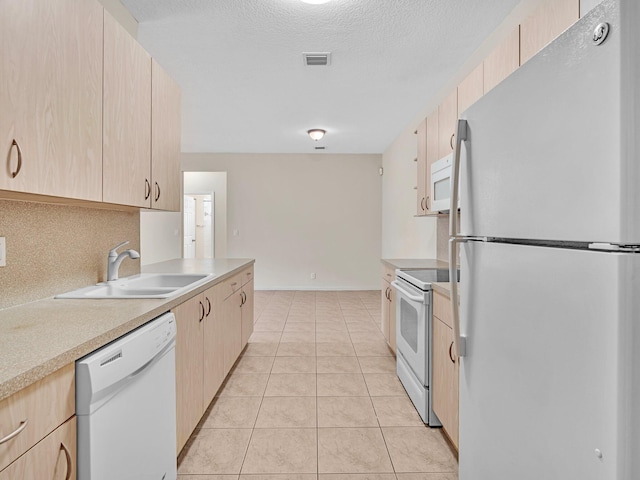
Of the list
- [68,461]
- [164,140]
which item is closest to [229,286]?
[164,140]

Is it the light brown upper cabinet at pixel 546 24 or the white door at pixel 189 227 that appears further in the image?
the white door at pixel 189 227

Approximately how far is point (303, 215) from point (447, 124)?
4.59 m

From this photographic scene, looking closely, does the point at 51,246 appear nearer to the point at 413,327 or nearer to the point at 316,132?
the point at 413,327

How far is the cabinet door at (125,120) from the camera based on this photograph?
66.4 inches

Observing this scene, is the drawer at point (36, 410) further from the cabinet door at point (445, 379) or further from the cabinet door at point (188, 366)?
the cabinet door at point (445, 379)

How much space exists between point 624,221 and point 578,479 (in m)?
0.54

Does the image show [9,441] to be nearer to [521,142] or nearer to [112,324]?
[112,324]

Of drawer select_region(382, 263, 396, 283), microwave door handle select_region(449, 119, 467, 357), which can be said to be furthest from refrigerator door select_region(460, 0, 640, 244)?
drawer select_region(382, 263, 396, 283)

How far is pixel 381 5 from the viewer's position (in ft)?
7.98

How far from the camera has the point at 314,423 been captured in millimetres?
2283

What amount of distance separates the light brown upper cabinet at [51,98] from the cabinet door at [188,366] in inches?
25.8

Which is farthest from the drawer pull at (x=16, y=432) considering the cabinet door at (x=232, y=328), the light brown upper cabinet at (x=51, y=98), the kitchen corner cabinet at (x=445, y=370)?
the cabinet door at (x=232, y=328)

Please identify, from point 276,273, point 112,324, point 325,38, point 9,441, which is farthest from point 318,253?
point 9,441

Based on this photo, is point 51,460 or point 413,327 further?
point 413,327
